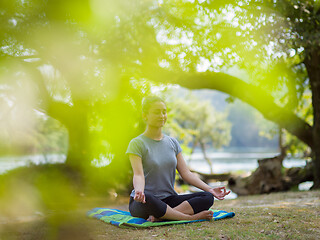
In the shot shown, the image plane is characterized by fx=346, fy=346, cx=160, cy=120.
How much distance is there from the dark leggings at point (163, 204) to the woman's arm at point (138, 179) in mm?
189

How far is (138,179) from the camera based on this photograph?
3.50 meters

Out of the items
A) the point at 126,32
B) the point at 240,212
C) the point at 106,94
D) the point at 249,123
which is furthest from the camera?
the point at 249,123

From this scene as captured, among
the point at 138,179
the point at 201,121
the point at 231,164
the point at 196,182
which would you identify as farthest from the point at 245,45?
the point at 231,164

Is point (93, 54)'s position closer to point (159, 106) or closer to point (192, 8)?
point (192, 8)

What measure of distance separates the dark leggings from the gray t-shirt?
11 cm

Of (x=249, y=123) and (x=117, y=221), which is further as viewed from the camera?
(x=249, y=123)

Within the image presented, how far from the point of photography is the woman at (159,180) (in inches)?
144

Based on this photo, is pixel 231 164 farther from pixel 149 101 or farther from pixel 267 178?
pixel 149 101

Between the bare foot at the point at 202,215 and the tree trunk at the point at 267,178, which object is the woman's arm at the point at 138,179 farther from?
the tree trunk at the point at 267,178

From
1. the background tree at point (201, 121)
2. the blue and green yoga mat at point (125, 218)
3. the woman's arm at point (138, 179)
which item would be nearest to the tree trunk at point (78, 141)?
the blue and green yoga mat at point (125, 218)

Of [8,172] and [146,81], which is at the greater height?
[146,81]

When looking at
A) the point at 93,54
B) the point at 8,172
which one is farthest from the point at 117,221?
the point at 8,172

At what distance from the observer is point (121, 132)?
8070mm

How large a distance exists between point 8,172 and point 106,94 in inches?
114
